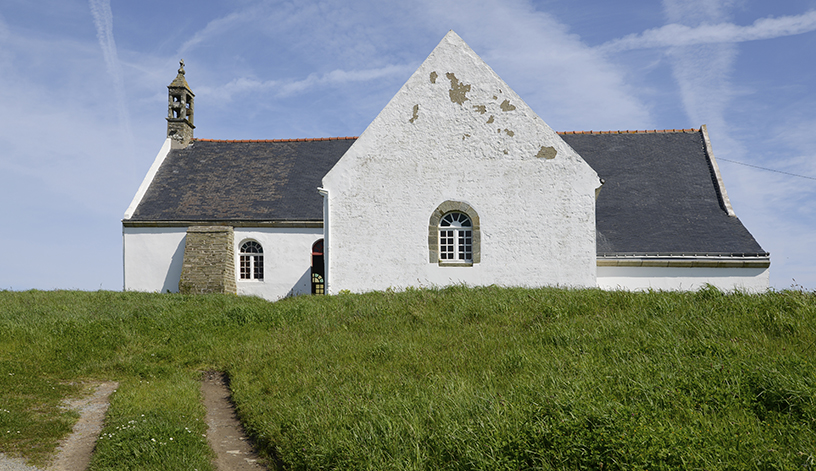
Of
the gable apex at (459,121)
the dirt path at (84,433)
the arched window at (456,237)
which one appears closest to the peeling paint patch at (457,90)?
the gable apex at (459,121)

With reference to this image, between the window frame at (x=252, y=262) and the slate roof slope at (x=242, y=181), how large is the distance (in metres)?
1.18

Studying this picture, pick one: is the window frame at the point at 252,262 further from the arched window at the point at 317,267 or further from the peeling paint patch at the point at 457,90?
the peeling paint patch at the point at 457,90

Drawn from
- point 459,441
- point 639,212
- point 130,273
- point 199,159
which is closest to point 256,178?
point 199,159

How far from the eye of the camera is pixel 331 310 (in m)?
10.4

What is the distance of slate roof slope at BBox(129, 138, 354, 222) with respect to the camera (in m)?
22.0

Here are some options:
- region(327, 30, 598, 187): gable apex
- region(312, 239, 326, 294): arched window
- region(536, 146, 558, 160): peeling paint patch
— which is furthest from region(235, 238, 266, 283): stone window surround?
region(536, 146, 558, 160): peeling paint patch

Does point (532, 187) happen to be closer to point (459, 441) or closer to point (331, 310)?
point (331, 310)

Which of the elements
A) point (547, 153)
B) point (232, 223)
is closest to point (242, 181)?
point (232, 223)

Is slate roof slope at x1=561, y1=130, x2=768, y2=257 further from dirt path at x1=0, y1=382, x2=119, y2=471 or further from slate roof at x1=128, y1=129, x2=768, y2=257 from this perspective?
dirt path at x1=0, y1=382, x2=119, y2=471

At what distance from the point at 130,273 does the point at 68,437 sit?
18.2 metres

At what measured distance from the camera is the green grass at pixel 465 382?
3695 mm

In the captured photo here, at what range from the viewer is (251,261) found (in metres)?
21.9

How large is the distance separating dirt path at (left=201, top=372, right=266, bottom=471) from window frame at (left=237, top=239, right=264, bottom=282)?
14303 mm

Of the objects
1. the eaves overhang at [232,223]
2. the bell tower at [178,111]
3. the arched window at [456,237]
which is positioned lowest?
the arched window at [456,237]
